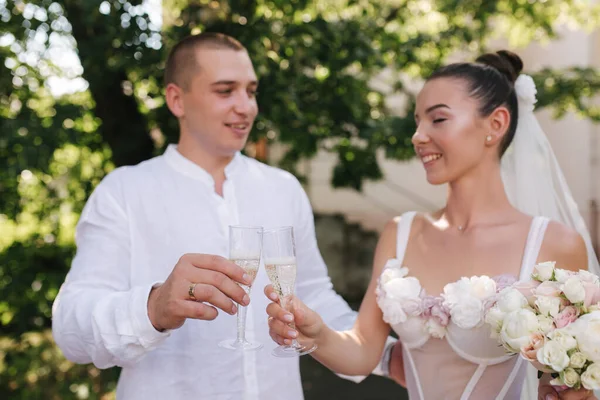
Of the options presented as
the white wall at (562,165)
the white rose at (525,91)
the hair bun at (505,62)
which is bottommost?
the white wall at (562,165)

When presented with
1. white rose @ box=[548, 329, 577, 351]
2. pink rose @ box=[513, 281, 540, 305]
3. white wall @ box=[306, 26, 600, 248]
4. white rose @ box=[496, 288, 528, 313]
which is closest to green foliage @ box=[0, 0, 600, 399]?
pink rose @ box=[513, 281, 540, 305]

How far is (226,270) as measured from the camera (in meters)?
1.92

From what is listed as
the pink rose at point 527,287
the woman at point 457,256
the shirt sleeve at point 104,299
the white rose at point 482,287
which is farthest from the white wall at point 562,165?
the pink rose at point 527,287

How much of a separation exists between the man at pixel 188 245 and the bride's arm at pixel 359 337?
0.19 meters

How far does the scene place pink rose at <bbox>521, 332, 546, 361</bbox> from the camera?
1.83m

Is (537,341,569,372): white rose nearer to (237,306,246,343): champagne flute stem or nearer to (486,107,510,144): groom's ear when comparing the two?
(237,306,246,343): champagne flute stem

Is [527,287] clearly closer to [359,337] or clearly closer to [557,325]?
[557,325]

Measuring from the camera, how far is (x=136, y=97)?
179 inches

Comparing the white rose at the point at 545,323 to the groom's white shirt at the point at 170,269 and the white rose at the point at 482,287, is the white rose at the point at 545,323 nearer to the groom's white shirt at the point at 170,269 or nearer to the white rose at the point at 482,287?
the white rose at the point at 482,287

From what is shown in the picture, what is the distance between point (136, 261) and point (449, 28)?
10.7 feet

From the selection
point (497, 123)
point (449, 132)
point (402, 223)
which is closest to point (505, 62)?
point (497, 123)

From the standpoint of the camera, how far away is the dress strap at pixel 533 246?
2.43m

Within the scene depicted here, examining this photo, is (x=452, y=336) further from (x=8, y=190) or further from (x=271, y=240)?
(x=8, y=190)

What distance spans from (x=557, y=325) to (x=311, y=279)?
1404mm
